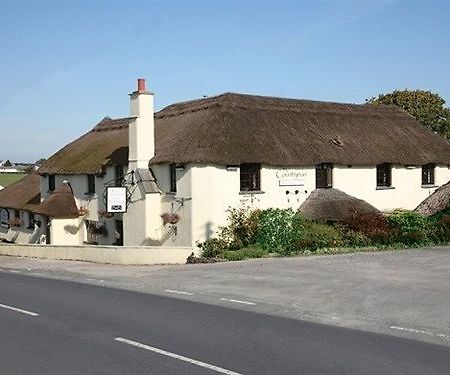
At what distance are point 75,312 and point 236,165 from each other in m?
13.0

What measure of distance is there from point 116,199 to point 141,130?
3.16 m

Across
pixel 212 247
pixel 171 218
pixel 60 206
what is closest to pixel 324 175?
pixel 212 247

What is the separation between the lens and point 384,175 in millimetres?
29406

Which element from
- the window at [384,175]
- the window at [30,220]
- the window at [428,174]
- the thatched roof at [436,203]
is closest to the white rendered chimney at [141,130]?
the window at [384,175]

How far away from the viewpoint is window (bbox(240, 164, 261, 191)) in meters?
24.8

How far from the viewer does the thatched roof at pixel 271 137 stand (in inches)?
974

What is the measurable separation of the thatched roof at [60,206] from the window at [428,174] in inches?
718

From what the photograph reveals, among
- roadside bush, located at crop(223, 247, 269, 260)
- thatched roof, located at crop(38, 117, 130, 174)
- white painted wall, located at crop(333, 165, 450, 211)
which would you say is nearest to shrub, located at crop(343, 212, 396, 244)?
white painted wall, located at crop(333, 165, 450, 211)

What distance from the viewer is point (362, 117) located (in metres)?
31.8

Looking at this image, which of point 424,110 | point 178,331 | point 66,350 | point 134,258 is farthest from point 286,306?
point 424,110

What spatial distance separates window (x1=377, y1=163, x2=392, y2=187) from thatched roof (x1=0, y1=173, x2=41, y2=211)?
65.4 ft

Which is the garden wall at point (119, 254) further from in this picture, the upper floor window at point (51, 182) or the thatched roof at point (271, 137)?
the upper floor window at point (51, 182)

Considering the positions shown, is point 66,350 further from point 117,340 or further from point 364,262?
point 364,262

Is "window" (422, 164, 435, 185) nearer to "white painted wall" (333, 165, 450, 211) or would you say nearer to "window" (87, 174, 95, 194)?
"white painted wall" (333, 165, 450, 211)
